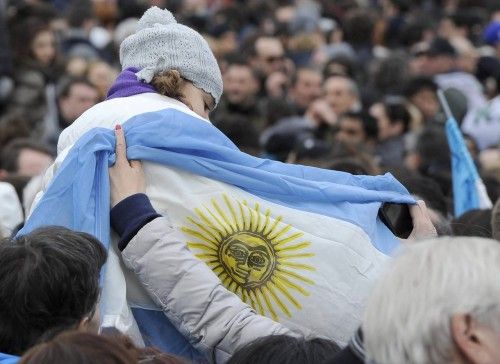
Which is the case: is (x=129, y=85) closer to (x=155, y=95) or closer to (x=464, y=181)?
(x=155, y=95)

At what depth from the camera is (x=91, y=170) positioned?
3105 mm

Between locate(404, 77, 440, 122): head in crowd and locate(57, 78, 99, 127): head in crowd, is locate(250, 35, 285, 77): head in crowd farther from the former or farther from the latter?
locate(57, 78, 99, 127): head in crowd

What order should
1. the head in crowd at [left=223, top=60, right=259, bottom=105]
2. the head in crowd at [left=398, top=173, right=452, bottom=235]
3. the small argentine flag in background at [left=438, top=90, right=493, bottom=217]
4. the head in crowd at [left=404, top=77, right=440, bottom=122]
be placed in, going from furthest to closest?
the head in crowd at [left=404, top=77, right=440, bottom=122]
the head in crowd at [left=223, top=60, right=259, bottom=105]
the small argentine flag in background at [left=438, top=90, right=493, bottom=217]
the head in crowd at [left=398, top=173, right=452, bottom=235]

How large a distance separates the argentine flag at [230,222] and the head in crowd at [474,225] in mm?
976

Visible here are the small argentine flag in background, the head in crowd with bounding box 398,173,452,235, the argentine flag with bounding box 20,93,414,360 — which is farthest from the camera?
the small argentine flag in background

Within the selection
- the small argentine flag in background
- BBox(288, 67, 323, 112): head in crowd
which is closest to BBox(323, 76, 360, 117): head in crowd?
BBox(288, 67, 323, 112): head in crowd

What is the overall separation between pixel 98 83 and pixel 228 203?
6.38 meters

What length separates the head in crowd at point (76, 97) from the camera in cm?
850

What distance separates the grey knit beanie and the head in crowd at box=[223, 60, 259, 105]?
5.93m

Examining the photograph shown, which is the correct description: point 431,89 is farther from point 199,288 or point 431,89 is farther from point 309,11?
point 199,288

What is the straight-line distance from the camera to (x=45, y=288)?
110 inches

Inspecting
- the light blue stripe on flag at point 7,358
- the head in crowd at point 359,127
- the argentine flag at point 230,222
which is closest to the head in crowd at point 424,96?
the head in crowd at point 359,127

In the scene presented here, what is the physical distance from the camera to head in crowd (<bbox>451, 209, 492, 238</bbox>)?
13.5 ft

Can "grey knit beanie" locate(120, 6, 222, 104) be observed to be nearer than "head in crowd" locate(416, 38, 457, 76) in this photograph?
Yes
